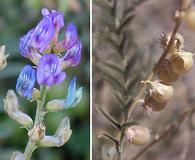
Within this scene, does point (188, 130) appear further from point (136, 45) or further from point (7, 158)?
point (7, 158)

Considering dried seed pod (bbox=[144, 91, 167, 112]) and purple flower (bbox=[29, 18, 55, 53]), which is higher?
purple flower (bbox=[29, 18, 55, 53])

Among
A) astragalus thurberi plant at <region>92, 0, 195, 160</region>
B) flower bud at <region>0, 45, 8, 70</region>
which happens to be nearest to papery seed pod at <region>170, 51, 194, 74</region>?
astragalus thurberi plant at <region>92, 0, 195, 160</region>

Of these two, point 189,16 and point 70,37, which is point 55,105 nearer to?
point 70,37

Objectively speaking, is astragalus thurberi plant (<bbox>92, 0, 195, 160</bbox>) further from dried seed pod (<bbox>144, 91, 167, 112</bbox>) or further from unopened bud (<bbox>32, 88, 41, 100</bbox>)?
unopened bud (<bbox>32, 88, 41, 100</bbox>)

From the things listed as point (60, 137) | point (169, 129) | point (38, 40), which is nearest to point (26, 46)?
point (38, 40)

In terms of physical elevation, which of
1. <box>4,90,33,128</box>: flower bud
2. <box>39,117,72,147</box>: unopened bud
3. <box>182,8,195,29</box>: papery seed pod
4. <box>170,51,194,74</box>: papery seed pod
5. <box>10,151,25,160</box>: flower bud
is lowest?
Answer: <box>10,151,25,160</box>: flower bud

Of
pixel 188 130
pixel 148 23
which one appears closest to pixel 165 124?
pixel 188 130

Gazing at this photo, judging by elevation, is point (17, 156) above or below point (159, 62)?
below
